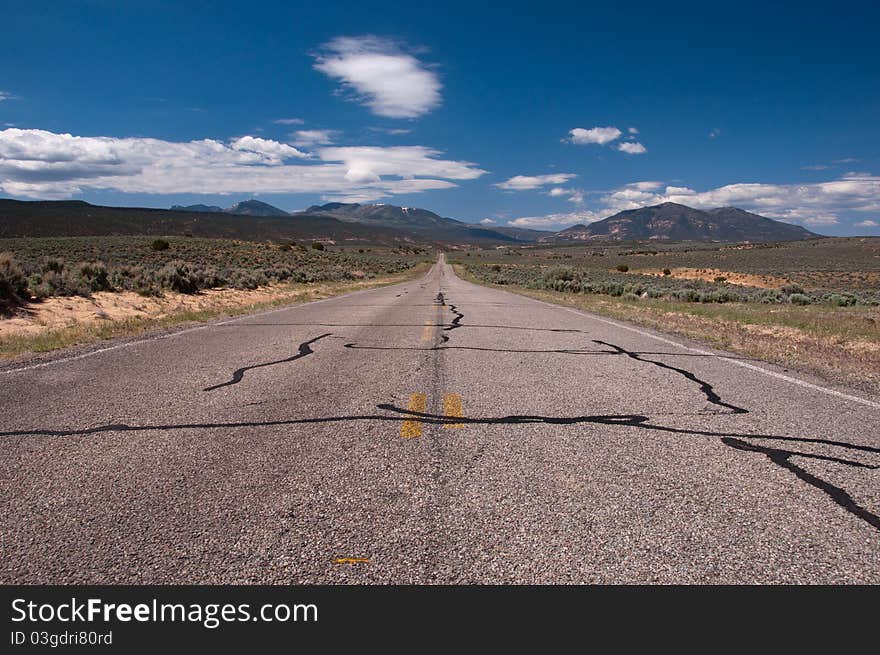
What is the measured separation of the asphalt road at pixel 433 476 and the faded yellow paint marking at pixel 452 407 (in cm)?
4

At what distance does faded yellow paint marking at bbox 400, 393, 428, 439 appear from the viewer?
15.2ft

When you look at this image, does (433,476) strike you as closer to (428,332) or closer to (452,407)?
(452,407)

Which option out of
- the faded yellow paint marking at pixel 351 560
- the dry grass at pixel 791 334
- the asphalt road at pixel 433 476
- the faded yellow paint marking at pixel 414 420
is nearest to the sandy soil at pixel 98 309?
the asphalt road at pixel 433 476

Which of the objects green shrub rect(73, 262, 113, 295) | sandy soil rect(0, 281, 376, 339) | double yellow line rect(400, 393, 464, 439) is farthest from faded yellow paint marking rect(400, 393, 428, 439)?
green shrub rect(73, 262, 113, 295)

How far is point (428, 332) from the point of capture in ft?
37.1

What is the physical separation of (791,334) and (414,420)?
1010 cm

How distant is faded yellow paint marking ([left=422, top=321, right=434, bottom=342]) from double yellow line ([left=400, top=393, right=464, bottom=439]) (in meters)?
4.32

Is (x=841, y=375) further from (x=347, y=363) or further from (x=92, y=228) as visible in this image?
(x=92, y=228)

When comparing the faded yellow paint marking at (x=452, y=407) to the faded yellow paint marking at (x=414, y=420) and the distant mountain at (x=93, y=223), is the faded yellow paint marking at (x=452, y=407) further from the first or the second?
the distant mountain at (x=93, y=223)

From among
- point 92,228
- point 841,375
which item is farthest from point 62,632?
point 92,228

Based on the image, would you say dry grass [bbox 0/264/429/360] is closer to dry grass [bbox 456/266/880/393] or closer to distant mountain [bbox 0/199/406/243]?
dry grass [bbox 456/266/880/393]

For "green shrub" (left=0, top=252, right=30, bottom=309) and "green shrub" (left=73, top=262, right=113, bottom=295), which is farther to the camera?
"green shrub" (left=73, top=262, right=113, bottom=295)

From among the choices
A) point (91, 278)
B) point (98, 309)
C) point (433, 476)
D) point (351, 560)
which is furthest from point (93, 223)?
point (351, 560)

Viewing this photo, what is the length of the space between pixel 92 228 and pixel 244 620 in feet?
418
